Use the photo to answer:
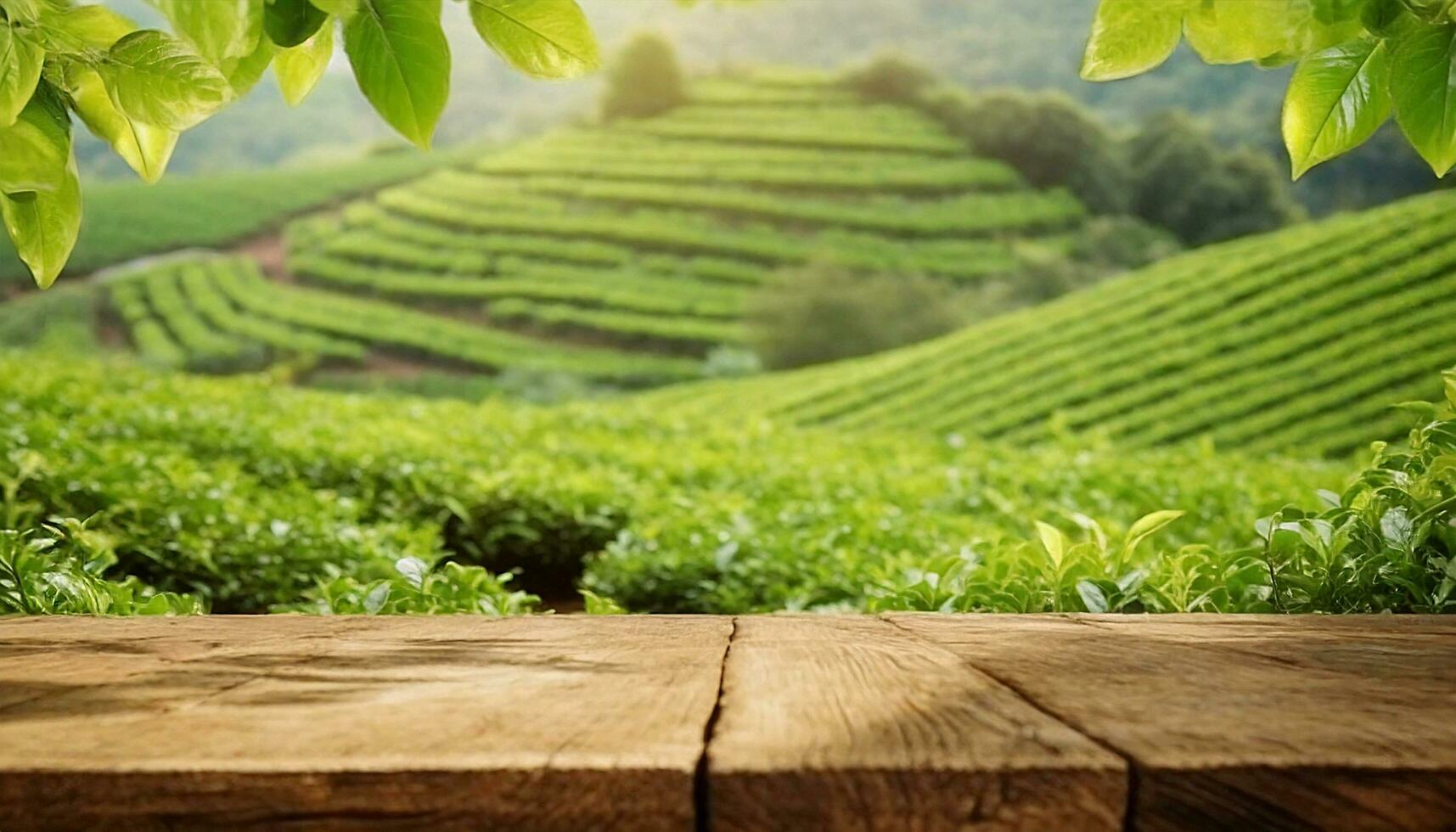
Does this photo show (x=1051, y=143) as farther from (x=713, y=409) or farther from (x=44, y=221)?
(x=44, y=221)

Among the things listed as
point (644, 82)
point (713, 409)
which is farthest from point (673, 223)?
point (713, 409)

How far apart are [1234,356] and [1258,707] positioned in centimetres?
842

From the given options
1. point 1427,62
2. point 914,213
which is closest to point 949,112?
point 914,213

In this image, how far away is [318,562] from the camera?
254 centimetres

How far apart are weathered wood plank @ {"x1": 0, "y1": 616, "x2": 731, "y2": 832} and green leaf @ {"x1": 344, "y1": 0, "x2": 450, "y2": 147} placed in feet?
1.11

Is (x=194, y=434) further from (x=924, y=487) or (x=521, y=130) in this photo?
(x=521, y=130)

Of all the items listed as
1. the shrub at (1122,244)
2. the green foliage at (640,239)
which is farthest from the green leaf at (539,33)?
the shrub at (1122,244)

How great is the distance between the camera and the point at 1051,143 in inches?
666

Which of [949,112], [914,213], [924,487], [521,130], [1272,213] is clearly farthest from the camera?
[521,130]

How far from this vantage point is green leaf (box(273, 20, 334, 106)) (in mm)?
772

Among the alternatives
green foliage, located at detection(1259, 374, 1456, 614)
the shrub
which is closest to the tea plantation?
green foliage, located at detection(1259, 374, 1456, 614)

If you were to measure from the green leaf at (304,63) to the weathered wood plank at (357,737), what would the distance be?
15.5 inches

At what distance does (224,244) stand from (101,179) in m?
4.07

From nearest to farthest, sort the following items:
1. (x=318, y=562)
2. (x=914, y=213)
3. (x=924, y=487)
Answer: (x=318, y=562), (x=924, y=487), (x=914, y=213)
